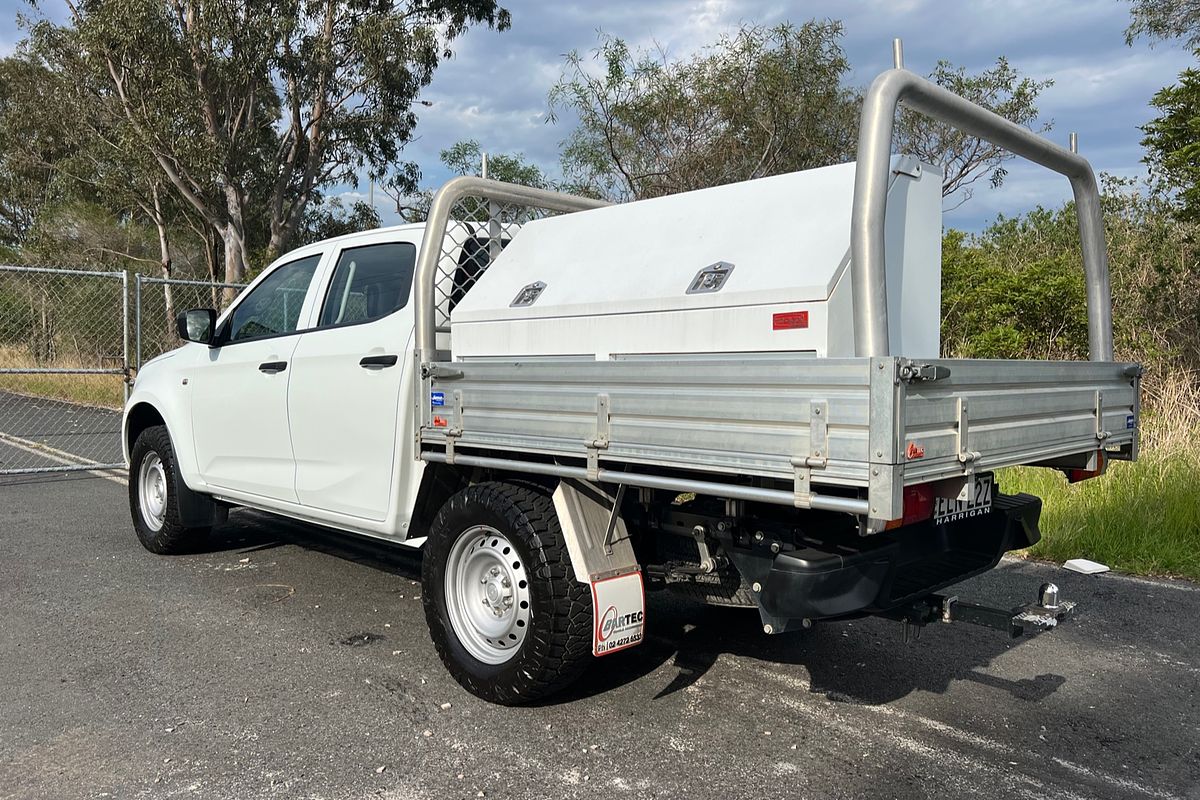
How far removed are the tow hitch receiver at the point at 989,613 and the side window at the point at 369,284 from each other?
2715 millimetres

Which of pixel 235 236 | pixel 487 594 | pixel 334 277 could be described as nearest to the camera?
pixel 487 594

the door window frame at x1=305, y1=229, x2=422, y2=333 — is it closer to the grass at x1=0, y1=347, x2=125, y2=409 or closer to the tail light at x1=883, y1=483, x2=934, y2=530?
the tail light at x1=883, y1=483, x2=934, y2=530

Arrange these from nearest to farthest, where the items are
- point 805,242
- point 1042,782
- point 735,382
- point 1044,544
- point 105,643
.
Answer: point 735,382 → point 1042,782 → point 805,242 → point 105,643 → point 1044,544

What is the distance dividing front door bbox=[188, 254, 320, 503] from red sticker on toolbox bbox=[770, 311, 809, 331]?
9.56 feet

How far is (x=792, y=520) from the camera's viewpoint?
3246 mm

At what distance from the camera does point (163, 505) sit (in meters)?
6.30

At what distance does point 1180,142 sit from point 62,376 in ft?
66.2

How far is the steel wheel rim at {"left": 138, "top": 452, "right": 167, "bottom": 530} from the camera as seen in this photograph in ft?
20.8

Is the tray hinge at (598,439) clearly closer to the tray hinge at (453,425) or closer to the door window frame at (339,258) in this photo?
the tray hinge at (453,425)

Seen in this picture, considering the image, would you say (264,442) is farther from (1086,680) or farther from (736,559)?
(1086,680)

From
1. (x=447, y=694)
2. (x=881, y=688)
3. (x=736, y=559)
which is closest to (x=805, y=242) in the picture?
(x=736, y=559)

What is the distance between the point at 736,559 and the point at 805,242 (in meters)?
1.20

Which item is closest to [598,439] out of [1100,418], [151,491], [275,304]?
[1100,418]

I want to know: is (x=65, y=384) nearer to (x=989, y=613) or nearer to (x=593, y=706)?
(x=593, y=706)
